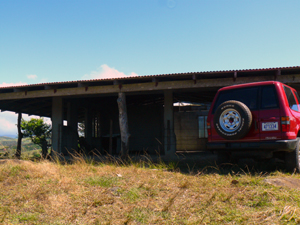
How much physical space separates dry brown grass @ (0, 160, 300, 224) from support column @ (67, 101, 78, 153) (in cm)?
703

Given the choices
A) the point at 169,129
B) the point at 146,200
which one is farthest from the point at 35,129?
the point at 146,200

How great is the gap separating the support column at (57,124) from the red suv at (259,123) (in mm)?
7724

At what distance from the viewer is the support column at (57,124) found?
11.3m

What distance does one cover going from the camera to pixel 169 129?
9891 millimetres

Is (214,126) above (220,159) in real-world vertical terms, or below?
above

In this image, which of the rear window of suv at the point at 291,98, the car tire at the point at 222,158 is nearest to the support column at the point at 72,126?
the car tire at the point at 222,158

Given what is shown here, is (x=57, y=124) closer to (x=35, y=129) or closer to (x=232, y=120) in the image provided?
(x=232, y=120)

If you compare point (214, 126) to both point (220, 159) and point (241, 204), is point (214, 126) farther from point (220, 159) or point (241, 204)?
point (241, 204)

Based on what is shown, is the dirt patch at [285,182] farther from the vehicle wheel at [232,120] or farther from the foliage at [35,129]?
the foliage at [35,129]

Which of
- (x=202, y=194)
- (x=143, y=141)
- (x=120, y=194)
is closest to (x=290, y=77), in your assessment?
(x=202, y=194)

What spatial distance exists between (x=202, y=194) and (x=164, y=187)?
0.75m

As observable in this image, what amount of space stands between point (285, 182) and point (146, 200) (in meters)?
2.41

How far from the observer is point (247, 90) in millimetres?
→ 5633

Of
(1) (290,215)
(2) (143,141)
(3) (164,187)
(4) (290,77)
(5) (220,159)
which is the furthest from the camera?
(2) (143,141)
